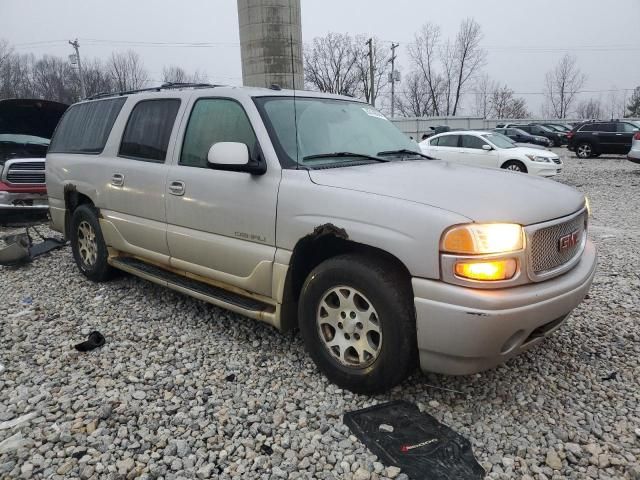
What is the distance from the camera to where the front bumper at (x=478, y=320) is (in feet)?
7.86

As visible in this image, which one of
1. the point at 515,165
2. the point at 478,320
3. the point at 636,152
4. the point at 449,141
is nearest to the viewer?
the point at 478,320

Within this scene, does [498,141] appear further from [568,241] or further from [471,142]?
[568,241]

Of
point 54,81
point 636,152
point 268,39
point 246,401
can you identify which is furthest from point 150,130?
point 54,81

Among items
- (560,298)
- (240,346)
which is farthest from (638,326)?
(240,346)

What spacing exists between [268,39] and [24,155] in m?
7.45

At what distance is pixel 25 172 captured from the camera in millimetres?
7633

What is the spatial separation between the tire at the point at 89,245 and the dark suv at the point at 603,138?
69.0ft

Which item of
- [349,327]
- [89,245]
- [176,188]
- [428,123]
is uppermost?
[428,123]

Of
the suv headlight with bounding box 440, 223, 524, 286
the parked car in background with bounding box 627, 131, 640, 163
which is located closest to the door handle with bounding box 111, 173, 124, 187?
the suv headlight with bounding box 440, 223, 524, 286

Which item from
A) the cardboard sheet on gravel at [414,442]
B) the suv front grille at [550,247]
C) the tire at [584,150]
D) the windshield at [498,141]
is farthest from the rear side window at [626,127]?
the cardboard sheet on gravel at [414,442]

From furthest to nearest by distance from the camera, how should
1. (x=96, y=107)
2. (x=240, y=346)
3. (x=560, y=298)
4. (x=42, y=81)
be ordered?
(x=42, y=81) → (x=96, y=107) → (x=240, y=346) → (x=560, y=298)

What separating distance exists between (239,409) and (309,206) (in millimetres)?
1241

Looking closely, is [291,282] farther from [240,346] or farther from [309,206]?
[240,346]

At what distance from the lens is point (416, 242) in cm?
251
